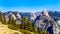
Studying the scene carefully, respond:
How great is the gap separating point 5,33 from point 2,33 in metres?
1.28

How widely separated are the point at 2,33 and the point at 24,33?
11692 millimetres

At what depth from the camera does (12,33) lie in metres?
54.1

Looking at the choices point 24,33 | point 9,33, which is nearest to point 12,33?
point 9,33

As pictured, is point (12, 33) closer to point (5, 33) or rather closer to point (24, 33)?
point (5, 33)

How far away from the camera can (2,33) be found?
169 feet

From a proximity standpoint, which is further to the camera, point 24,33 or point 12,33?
point 24,33

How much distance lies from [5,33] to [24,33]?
10.4m

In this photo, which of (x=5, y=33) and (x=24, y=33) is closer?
(x=5, y=33)

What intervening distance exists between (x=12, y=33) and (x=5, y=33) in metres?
2.60

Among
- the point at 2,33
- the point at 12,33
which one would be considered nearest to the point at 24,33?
the point at 12,33

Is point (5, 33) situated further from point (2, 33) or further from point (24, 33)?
point (24, 33)

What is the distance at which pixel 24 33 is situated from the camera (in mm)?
61125

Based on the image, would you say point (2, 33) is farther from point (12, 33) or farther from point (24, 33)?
point (24, 33)

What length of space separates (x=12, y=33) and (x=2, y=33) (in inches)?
151
